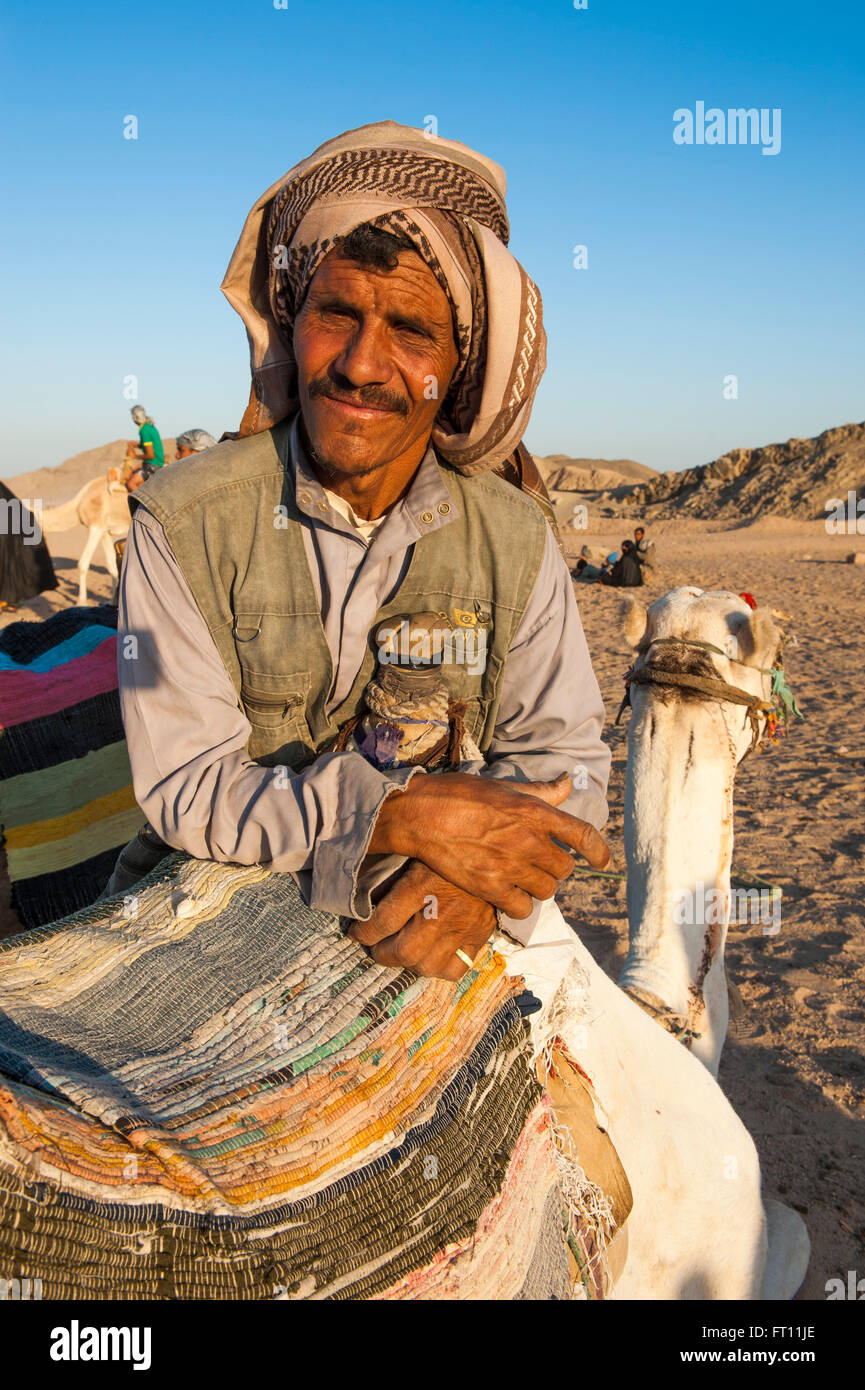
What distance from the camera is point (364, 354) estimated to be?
1942 millimetres

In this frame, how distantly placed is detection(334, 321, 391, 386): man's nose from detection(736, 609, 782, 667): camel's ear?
1.44 meters

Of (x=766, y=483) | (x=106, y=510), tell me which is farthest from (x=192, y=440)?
(x=766, y=483)

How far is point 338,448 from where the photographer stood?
202 cm

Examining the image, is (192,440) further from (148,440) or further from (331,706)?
(331,706)

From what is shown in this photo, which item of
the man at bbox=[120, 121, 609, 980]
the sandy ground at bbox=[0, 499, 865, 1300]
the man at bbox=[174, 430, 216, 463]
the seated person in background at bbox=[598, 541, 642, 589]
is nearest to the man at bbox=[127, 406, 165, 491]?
the man at bbox=[174, 430, 216, 463]

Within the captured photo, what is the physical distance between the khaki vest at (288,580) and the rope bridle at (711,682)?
815 mm

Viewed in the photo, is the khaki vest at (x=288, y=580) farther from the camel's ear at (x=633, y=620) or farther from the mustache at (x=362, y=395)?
the camel's ear at (x=633, y=620)

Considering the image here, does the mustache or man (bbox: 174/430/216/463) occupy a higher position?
man (bbox: 174/430/216/463)

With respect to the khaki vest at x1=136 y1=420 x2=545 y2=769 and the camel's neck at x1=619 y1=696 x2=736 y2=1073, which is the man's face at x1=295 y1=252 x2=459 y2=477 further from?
the camel's neck at x1=619 y1=696 x2=736 y2=1073

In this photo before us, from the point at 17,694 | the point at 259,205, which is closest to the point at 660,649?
the point at 259,205

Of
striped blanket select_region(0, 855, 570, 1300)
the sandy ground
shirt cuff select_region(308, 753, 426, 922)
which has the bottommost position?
the sandy ground

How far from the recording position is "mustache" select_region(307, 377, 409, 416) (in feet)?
6.52

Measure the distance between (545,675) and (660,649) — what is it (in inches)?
32.7

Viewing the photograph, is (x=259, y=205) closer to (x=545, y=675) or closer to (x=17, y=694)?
(x=545, y=675)
